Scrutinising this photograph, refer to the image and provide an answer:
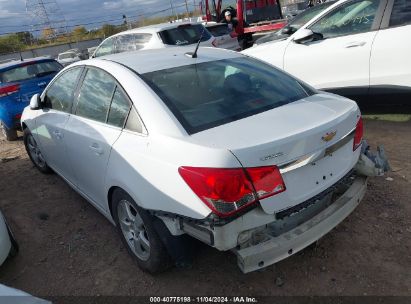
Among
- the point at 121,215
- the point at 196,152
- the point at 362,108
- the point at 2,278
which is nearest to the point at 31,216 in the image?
the point at 2,278

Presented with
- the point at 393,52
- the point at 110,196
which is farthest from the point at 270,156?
the point at 393,52

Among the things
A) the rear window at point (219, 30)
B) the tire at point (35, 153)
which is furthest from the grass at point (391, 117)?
the rear window at point (219, 30)

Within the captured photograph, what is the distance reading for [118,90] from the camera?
303 centimetres

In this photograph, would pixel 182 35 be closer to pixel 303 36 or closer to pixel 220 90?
pixel 303 36

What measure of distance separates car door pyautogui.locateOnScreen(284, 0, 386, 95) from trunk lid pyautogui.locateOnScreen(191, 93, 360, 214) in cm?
288

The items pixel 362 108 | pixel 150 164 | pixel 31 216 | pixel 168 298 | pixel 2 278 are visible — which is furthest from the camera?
pixel 362 108

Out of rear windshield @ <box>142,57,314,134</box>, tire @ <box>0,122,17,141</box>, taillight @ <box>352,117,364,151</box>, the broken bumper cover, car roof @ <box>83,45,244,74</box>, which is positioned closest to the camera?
the broken bumper cover

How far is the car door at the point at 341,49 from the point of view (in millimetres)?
5340

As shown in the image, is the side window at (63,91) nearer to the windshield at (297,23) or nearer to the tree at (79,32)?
the windshield at (297,23)

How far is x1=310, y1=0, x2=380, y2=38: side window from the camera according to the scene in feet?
17.7

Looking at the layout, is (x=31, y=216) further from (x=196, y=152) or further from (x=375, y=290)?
(x=375, y=290)

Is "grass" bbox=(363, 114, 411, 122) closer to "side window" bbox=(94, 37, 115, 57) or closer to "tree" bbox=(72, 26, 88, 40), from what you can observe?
"side window" bbox=(94, 37, 115, 57)

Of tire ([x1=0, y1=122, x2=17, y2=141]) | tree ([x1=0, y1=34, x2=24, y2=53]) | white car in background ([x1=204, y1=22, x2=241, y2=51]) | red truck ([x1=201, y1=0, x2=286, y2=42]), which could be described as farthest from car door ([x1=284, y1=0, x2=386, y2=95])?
tree ([x1=0, y1=34, x2=24, y2=53])

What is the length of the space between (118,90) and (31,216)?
7.02 feet
